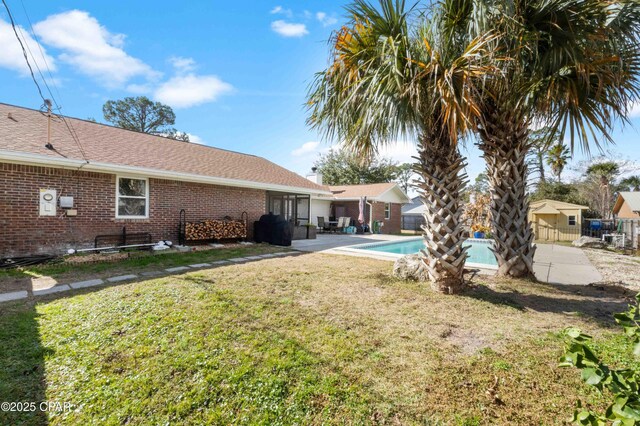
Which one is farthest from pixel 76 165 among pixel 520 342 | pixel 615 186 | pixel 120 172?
pixel 615 186

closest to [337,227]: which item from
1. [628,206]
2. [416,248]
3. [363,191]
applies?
[363,191]

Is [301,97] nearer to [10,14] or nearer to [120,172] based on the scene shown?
[10,14]

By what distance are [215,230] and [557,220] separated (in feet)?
72.9

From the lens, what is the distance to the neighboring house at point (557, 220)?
Result: 64.1 ft

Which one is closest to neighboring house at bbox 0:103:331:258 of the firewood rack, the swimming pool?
the firewood rack

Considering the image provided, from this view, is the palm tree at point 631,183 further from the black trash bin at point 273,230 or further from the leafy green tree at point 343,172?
the black trash bin at point 273,230

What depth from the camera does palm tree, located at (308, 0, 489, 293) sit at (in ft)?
12.7

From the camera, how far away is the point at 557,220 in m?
20.1

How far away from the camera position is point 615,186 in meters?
27.5

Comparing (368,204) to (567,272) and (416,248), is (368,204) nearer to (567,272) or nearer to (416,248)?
(416,248)

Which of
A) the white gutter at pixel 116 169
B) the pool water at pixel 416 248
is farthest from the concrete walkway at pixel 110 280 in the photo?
the pool water at pixel 416 248

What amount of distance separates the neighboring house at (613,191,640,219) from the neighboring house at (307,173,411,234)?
13853 mm

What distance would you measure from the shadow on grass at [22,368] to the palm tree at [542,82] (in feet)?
19.9

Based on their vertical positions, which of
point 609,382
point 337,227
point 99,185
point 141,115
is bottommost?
point 337,227
